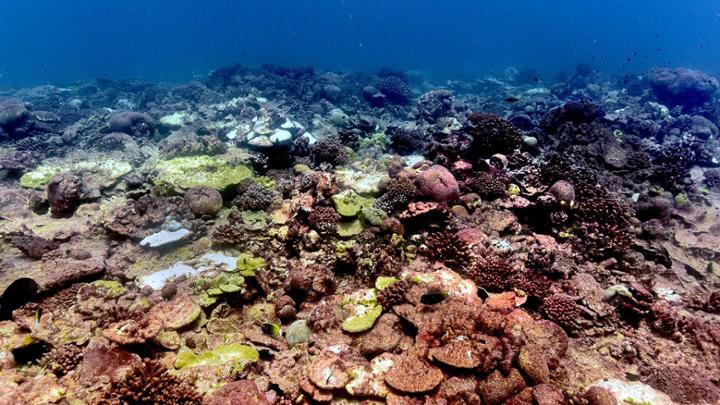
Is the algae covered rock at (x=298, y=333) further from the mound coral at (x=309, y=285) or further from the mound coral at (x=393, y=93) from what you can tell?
the mound coral at (x=393, y=93)

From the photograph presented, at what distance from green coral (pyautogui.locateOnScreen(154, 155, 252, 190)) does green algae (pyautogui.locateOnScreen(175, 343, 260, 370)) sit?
5.06m

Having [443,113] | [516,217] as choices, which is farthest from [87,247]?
[443,113]

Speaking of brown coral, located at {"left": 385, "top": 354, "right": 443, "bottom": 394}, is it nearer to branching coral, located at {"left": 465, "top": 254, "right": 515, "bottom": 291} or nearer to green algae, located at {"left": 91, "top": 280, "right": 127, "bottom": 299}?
branching coral, located at {"left": 465, "top": 254, "right": 515, "bottom": 291}

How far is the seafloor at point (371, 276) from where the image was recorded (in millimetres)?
4969

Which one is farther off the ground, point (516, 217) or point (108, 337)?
point (516, 217)

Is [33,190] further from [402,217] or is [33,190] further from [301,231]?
[402,217]

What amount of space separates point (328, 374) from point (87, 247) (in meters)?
6.89

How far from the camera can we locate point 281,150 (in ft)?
38.8

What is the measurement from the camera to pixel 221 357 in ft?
17.9

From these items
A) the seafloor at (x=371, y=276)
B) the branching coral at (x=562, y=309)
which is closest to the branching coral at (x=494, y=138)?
the seafloor at (x=371, y=276)

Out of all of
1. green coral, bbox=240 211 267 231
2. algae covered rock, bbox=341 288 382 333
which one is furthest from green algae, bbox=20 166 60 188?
algae covered rock, bbox=341 288 382 333

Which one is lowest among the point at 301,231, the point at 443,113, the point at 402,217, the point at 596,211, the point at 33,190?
the point at 33,190

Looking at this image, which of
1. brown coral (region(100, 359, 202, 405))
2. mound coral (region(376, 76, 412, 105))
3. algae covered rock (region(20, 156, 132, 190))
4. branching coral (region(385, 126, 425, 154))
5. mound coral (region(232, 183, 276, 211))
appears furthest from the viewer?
mound coral (region(376, 76, 412, 105))

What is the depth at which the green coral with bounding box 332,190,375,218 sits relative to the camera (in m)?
8.16
